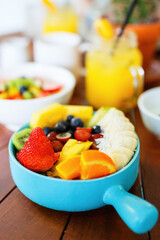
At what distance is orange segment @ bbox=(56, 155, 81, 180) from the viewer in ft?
1.45

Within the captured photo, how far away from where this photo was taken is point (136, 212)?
375 millimetres

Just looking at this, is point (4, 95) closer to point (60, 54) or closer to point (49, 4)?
point (60, 54)

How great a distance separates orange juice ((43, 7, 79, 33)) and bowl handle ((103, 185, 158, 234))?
106cm

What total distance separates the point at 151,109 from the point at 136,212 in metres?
0.49

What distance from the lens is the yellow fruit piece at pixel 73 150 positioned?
0.49m

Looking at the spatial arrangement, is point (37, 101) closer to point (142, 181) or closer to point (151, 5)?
point (142, 181)

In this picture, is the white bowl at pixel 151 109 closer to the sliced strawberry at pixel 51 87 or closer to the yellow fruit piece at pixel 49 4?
the sliced strawberry at pixel 51 87

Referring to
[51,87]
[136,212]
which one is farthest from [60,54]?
[136,212]


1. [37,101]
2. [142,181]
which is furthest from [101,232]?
[37,101]

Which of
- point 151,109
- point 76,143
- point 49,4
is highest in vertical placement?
point 49,4

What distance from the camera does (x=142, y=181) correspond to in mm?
577

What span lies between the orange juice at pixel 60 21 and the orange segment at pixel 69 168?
39.0 inches

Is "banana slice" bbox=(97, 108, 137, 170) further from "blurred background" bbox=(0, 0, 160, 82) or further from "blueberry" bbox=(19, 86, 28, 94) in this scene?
"blurred background" bbox=(0, 0, 160, 82)

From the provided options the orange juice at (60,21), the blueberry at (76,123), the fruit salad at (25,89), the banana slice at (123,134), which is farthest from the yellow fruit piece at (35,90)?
the orange juice at (60,21)
